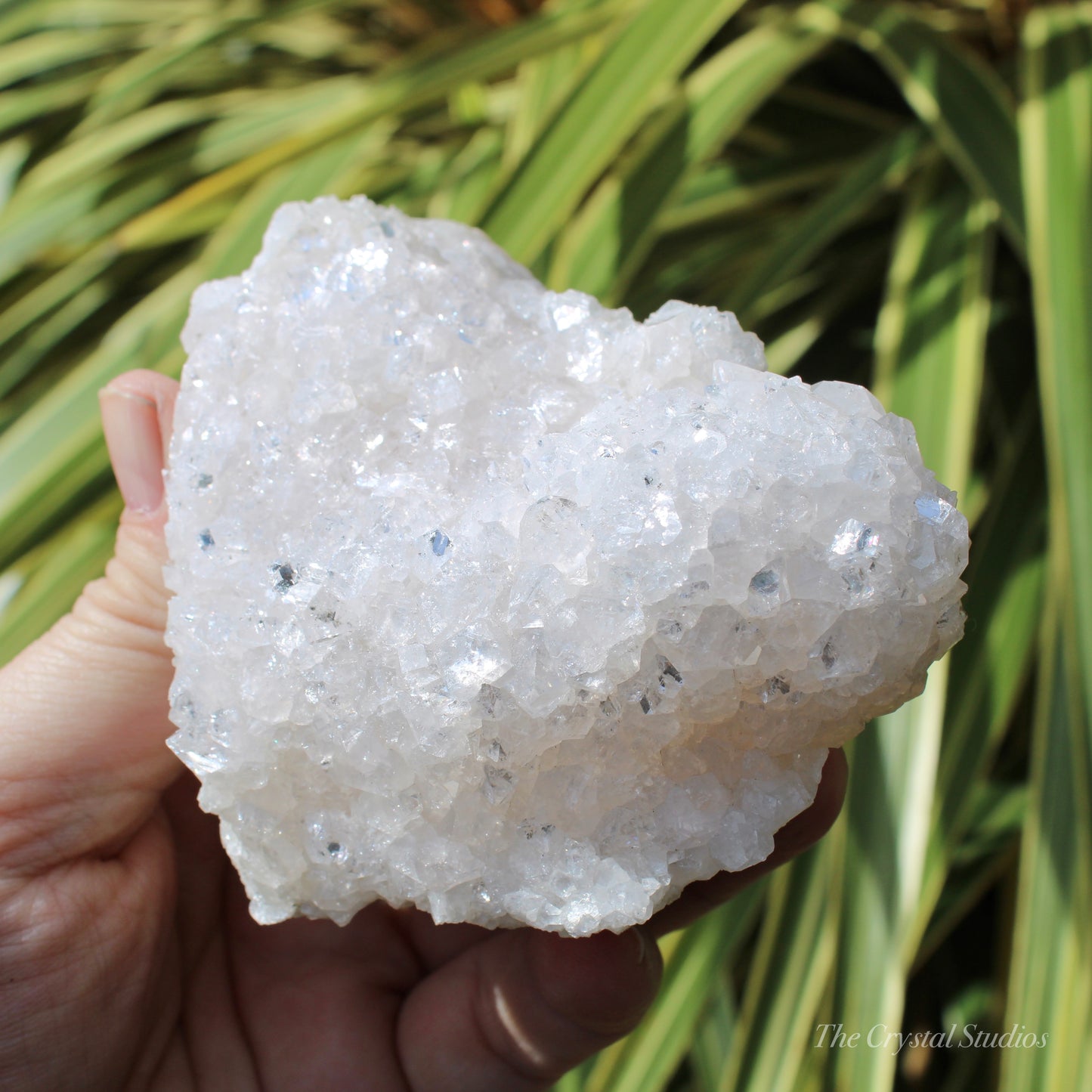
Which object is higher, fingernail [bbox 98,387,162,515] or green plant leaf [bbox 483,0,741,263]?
green plant leaf [bbox 483,0,741,263]

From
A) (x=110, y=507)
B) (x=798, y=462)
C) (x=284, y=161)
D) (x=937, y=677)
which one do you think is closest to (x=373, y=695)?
(x=798, y=462)

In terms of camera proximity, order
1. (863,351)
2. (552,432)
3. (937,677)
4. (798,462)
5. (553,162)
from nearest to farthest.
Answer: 1. (798,462)
2. (552,432)
3. (937,677)
4. (553,162)
5. (863,351)

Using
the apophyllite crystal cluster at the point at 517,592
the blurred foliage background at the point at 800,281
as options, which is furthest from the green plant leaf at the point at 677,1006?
the apophyllite crystal cluster at the point at 517,592

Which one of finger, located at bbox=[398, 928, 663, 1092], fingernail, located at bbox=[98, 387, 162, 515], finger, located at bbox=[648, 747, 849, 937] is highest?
fingernail, located at bbox=[98, 387, 162, 515]

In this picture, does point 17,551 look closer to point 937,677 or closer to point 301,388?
point 301,388

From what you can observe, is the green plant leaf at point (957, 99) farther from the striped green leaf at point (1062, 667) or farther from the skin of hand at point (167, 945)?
the skin of hand at point (167, 945)

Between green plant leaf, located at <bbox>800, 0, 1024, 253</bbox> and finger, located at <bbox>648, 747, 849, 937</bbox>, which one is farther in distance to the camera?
green plant leaf, located at <bbox>800, 0, 1024, 253</bbox>

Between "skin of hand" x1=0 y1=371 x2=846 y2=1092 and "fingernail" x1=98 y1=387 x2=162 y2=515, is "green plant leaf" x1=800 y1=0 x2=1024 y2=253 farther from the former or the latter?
"fingernail" x1=98 y1=387 x2=162 y2=515

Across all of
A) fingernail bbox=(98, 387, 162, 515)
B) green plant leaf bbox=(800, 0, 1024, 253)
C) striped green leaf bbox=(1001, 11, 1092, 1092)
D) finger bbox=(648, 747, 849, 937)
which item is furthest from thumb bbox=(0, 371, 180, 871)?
green plant leaf bbox=(800, 0, 1024, 253)
